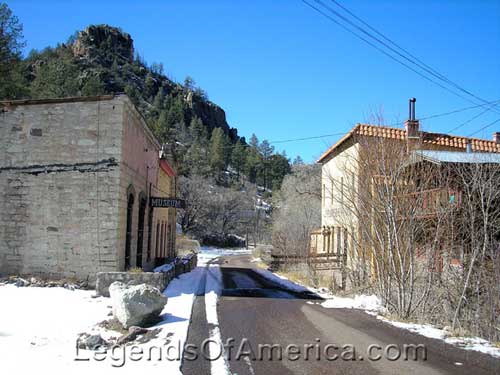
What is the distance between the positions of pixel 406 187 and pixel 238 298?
18.6ft

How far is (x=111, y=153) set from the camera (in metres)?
13.2

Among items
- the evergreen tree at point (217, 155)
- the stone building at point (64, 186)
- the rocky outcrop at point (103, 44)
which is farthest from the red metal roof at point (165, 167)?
the rocky outcrop at point (103, 44)

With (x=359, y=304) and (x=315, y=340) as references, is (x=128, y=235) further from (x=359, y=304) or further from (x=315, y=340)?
(x=315, y=340)

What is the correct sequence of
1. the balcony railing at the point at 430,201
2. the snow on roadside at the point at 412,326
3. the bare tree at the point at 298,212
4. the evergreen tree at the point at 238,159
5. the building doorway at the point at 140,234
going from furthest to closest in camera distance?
the evergreen tree at the point at 238,159 → the bare tree at the point at 298,212 → the building doorway at the point at 140,234 → the balcony railing at the point at 430,201 → the snow on roadside at the point at 412,326

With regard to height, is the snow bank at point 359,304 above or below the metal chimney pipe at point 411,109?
Answer: below

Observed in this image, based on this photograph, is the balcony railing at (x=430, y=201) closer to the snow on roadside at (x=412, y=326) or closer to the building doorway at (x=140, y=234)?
the snow on roadside at (x=412, y=326)

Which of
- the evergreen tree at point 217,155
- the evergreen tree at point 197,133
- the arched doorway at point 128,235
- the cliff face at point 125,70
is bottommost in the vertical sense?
the arched doorway at point 128,235

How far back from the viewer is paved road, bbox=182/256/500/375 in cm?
606

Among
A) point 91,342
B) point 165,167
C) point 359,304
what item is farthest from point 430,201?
point 165,167

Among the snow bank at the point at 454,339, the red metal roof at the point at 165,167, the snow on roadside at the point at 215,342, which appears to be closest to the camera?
the snow on roadside at the point at 215,342

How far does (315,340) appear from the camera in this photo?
770cm

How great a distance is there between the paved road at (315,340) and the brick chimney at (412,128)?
4.46 m

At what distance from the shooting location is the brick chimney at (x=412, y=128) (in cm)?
1156

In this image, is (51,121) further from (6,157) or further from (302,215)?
(302,215)
